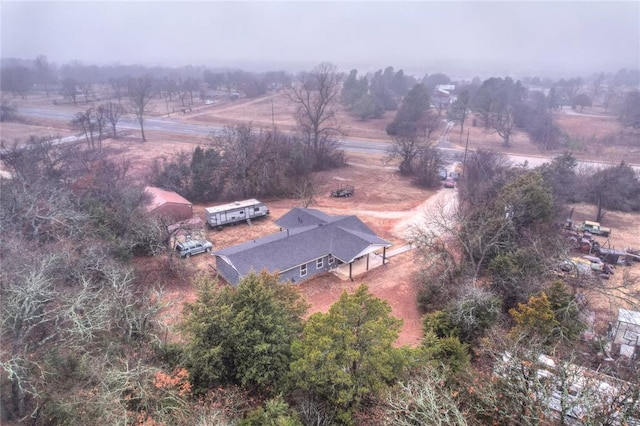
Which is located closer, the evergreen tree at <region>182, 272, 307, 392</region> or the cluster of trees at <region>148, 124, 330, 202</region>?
the evergreen tree at <region>182, 272, 307, 392</region>

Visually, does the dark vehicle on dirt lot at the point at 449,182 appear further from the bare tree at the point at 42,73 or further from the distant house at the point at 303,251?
the bare tree at the point at 42,73

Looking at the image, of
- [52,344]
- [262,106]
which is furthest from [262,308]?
[262,106]

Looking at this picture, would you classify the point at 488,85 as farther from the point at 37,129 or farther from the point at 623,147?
the point at 37,129

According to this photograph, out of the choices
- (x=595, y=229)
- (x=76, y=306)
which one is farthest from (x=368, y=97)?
(x=76, y=306)

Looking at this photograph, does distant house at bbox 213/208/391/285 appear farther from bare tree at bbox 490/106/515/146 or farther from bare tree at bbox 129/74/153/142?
bare tree at bbox 490/106/515/146

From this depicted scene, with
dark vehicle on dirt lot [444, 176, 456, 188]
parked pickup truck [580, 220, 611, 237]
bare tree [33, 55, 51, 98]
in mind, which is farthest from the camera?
bare tree [33, 55, 51, 98]

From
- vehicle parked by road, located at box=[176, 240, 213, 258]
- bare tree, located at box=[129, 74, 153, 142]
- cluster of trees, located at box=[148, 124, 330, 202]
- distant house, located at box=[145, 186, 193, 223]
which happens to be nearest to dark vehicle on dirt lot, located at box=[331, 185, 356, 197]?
cluster of trees, located at box=[148, 124, 330, 202]
